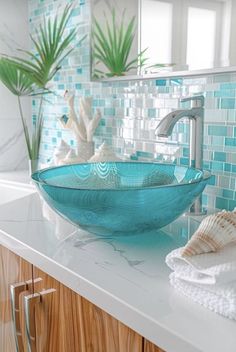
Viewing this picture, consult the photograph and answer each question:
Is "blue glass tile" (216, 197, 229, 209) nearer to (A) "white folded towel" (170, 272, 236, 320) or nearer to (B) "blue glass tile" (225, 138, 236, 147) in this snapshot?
(B) "blue glass tile" (225, 138, 236, 147)

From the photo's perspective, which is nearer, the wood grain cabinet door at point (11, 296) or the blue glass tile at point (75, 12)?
the wood grain cabinet door at point (11, 296)

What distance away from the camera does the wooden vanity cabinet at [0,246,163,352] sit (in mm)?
700

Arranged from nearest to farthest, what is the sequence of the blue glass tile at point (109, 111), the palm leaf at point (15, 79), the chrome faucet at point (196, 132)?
the chrome faucet at point (196, 132), the blue glass tile at point (109, 111), the palm leaf at point (15, 79)

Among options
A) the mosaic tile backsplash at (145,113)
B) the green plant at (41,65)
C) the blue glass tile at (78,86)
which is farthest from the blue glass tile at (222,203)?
the green plant at (41,65)

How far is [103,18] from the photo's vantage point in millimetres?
1515

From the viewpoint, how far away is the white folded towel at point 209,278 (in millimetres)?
607

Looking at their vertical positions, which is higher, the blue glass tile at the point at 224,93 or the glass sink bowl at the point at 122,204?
the blue glass tile at the point at 224,93

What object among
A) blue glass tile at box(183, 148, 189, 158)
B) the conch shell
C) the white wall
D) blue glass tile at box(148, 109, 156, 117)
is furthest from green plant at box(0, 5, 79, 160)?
the conch shell

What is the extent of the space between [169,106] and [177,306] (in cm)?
77

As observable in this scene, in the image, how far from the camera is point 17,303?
0.96 meters

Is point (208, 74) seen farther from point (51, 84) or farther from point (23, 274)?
point (51, 84)

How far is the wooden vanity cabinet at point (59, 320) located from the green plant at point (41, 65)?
0.87 m

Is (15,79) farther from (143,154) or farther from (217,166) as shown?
(217,166)

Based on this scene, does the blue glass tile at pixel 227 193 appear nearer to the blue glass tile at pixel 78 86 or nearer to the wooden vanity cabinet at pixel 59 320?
the wooden vanity cabinet at pixel 59 320
